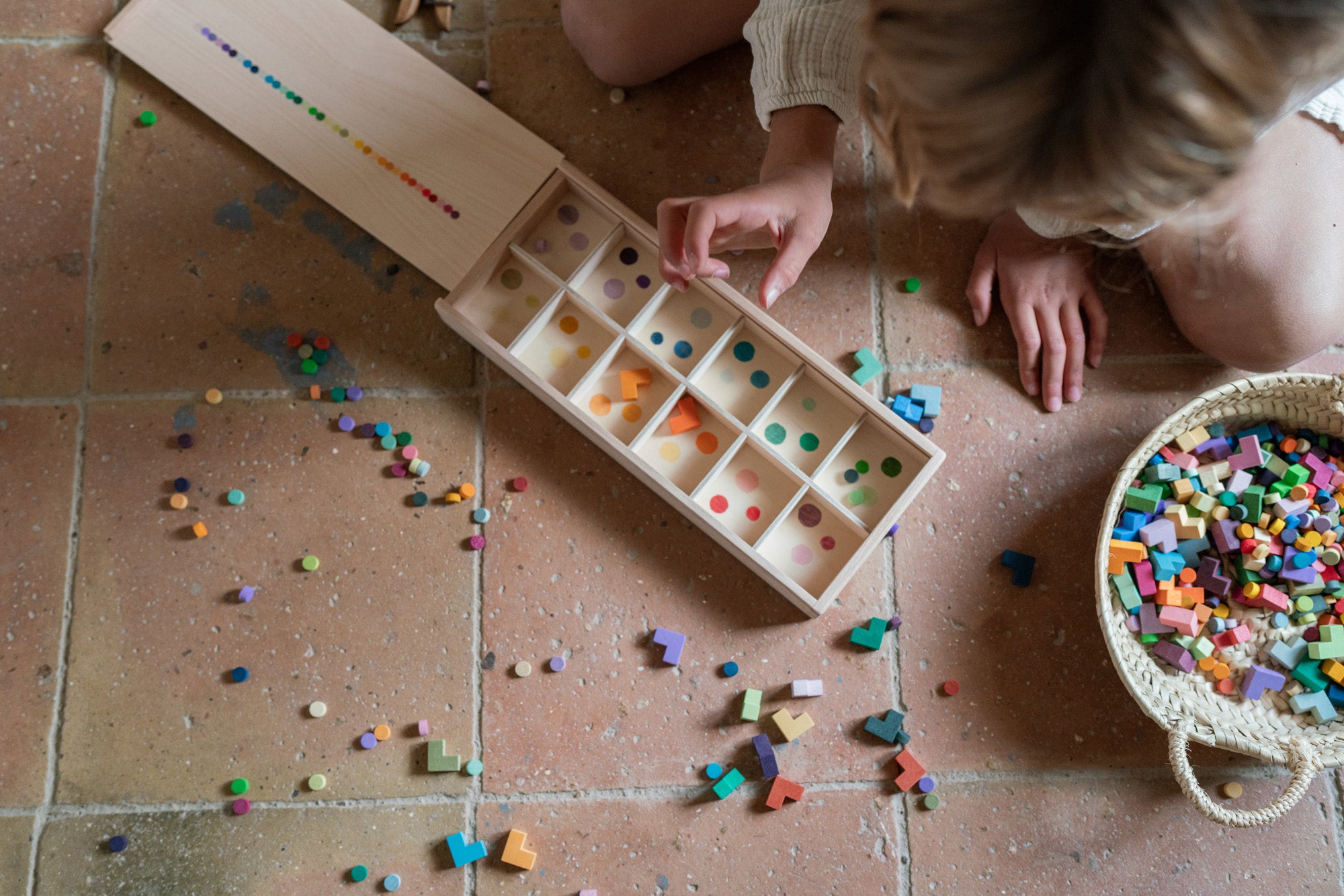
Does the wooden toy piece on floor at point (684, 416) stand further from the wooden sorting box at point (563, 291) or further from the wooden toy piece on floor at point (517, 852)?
the wooden toy piece on floor at point (517, 852)

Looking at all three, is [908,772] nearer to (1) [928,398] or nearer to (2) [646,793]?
(2) [646,793]

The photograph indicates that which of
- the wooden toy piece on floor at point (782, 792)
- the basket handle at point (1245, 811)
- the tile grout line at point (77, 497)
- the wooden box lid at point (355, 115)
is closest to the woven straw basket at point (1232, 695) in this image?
the basket handle at point (1245, 811)

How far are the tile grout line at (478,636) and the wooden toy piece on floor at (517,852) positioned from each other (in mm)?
42

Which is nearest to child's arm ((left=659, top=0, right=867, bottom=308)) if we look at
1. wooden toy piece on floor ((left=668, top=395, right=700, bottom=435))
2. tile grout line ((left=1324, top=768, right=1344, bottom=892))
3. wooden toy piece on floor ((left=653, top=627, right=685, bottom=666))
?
wooden toy piece on floor ((left=668, top=395, right=700, bottom=435))

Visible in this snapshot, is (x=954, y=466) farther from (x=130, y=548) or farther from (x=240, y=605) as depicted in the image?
(x=130, y=548)

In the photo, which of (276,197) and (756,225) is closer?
(756,225)

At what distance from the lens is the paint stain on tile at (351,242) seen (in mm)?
1028

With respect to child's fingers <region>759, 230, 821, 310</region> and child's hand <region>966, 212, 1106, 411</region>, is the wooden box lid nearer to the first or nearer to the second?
child's fingers <region>759, 230, 821, 310</region>

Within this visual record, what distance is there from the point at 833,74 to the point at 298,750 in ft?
2.83

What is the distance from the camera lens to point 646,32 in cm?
98

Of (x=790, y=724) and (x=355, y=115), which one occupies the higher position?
(x=355, y=115)

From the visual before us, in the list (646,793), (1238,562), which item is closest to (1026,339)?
(1238,562)

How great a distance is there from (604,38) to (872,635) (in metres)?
→ 0.69

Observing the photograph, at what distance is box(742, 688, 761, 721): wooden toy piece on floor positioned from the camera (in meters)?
0.96
